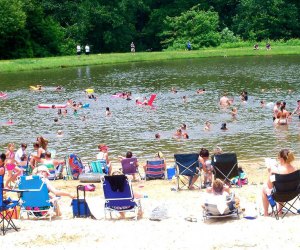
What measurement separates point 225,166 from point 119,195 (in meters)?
4.21

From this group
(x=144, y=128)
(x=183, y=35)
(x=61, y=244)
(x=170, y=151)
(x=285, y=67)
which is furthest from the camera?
(x=183, y=35)

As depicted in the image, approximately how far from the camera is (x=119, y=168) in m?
22.8

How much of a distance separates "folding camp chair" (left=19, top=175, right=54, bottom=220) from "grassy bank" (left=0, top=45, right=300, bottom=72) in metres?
47.9

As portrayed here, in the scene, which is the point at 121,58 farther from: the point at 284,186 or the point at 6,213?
the point at 284,186

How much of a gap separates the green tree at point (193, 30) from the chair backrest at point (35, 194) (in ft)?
213

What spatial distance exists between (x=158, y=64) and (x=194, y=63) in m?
3.57

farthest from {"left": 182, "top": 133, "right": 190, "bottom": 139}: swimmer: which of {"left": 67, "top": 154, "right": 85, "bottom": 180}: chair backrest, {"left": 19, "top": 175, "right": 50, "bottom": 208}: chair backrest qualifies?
{"left": 19, "top": 175, "right": 50, "bottom": 208}: chair backrest

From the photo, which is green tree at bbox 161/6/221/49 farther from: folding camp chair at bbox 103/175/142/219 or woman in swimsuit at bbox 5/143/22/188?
folding camp chair at bbox 103/175/142/219

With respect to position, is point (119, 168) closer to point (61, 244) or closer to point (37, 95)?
point (61, 244)

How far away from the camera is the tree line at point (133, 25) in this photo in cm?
7700

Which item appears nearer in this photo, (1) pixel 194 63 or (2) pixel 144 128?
(2) pixel 144 128

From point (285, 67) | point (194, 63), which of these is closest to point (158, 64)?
point (194, 63)

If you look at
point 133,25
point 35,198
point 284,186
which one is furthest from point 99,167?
point 133,25

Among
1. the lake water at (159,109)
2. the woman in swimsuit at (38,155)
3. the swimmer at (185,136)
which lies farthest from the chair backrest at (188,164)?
the swimmer at (185,136)
